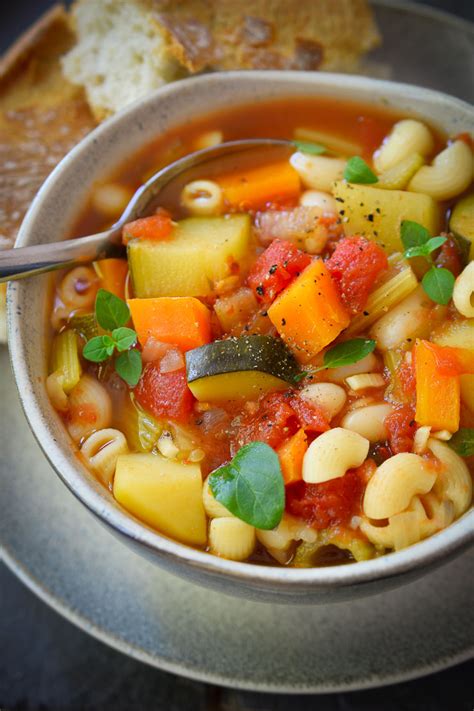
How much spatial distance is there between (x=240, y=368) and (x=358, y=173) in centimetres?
73

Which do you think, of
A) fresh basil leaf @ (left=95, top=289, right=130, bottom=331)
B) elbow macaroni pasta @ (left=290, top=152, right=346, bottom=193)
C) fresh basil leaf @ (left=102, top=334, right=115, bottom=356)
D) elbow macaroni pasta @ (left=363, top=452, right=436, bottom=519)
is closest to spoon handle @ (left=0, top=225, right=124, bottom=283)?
fresh basil leaf @ (left=95, top=289, right=130, bottom=331)

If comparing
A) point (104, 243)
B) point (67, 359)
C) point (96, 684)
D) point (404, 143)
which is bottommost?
point (96, 684)

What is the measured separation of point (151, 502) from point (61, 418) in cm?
38

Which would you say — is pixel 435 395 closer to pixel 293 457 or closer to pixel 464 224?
pixel 293 457

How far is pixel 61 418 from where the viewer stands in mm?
2119

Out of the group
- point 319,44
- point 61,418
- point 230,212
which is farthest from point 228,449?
point 319,44

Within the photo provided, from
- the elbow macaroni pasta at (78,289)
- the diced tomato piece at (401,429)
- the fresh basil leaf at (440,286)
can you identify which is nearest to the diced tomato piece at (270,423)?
the diced tomato piece at (401,429)

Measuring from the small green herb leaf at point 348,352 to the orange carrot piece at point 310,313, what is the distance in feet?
0.13

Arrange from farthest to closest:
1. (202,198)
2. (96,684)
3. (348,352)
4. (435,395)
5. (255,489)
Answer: (96,684) → (202,198) → (348,352) → (435,395) → (255,489)

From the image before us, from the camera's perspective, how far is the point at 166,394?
210 centimetres

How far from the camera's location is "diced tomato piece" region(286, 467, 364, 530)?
1919mm

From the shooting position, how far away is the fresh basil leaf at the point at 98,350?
2.11 metres

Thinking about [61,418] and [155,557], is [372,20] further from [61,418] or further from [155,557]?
[155,557]

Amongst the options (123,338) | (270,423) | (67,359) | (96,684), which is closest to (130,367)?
(123,338)
